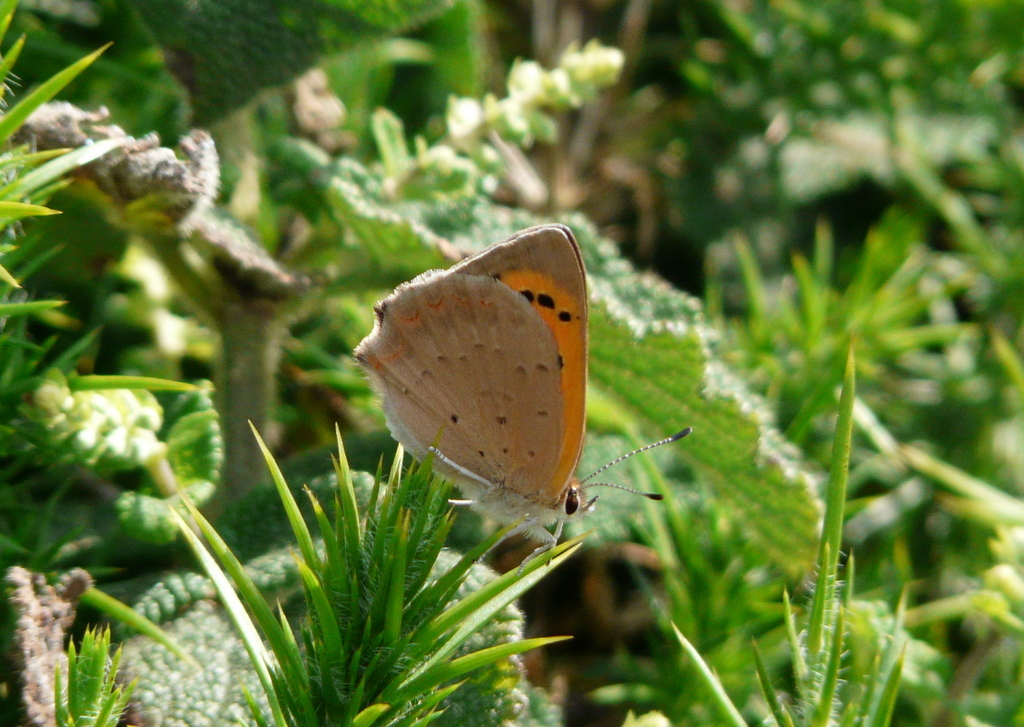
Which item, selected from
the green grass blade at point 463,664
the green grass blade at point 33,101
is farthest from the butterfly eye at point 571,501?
the green grass blade at point 33,101

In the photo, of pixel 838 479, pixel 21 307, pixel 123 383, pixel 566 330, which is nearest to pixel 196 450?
pixel 123 383

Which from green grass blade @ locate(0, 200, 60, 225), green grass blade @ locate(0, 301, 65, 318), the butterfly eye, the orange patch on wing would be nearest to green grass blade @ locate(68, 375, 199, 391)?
green grass blade @ locate(0, 301, 65, 318)

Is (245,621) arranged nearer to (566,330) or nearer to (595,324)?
(566,330)

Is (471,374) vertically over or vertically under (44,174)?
under

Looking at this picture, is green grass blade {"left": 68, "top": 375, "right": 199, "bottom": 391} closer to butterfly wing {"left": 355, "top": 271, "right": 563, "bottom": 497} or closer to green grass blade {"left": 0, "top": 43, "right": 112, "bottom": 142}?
green grass blade {"left": 0, "top": 43, "right": 112, "bottom": 142}

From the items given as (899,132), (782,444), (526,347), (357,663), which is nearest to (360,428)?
(526,347)

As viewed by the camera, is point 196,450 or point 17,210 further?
point 196,450

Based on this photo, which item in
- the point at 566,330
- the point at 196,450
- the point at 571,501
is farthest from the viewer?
the point at 571,501

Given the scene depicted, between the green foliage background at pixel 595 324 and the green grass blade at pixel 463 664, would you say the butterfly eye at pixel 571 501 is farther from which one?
the green grass blade at pixel 463 664
